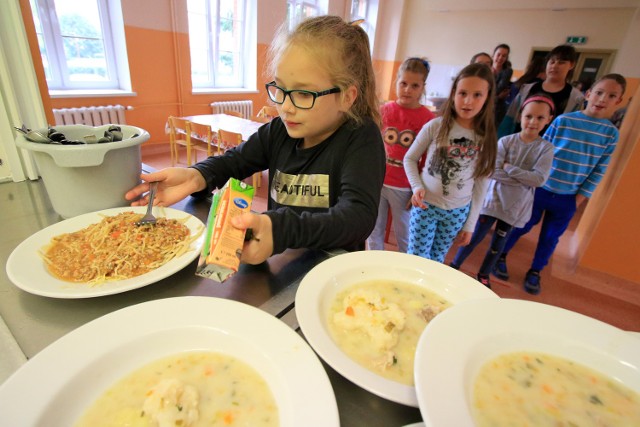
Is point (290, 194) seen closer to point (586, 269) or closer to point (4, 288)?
point (4, 288)

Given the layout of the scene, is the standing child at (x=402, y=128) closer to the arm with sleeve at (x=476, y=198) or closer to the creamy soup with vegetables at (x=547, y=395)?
the arm with sleeve at (x=476, y=198)

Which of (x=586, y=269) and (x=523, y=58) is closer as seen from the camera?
(x=586, y=269)

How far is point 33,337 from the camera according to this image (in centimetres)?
56

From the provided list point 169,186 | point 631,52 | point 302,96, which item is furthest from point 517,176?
point 631,52

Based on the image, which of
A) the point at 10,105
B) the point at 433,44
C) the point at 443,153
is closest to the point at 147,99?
the point at 10,105

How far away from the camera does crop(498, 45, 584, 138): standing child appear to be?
2426mm

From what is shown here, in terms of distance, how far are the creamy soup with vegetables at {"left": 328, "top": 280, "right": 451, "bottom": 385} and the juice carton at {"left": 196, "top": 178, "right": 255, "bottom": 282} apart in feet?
0.74

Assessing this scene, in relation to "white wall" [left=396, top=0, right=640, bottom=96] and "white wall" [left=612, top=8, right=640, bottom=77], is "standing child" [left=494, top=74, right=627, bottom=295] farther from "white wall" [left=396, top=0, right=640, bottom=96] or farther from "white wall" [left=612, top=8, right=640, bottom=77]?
"white wall" [left=396, top=0, right=640, bottom=96]

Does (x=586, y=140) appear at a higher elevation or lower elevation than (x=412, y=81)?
lower

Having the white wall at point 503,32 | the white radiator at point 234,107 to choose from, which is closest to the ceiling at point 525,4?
the white wall at point 503,32

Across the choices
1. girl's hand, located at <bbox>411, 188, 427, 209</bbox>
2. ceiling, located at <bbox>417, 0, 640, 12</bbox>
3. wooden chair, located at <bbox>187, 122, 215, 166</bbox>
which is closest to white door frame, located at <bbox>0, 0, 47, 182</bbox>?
girl's hand, located at <bbox>411, 188, 427, 209</bbox>

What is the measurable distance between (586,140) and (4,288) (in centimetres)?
295

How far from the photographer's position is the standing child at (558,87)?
2.43m

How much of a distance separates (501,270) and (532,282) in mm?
Result: 223
